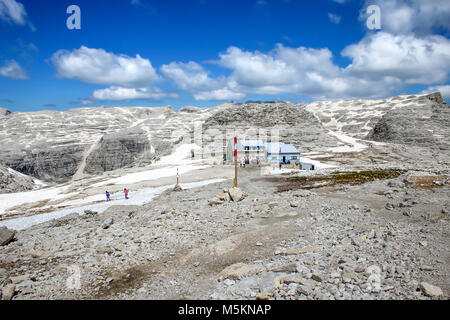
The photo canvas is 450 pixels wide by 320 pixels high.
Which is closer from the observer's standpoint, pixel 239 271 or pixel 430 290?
pixel 430 290

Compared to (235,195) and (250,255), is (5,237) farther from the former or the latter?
(235,195)

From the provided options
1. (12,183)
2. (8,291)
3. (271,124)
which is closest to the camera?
(8,291)

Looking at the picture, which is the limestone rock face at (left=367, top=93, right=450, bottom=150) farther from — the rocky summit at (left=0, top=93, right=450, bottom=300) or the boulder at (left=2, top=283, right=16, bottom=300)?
the boulder at (left=2, top=283, right=16, bottom=300)

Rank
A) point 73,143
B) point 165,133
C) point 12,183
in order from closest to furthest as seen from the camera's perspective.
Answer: point 12,183 < point 73,143 < point 165,133

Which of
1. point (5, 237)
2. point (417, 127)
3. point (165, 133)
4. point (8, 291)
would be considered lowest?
point (5, 237)

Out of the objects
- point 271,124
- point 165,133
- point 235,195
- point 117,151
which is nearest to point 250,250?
point 235,195

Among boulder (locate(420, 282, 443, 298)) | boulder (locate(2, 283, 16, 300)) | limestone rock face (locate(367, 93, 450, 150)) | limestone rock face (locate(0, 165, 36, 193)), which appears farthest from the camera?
limestone rock face (locate(367, 93, 450, 150))

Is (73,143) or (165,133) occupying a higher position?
(165,133)

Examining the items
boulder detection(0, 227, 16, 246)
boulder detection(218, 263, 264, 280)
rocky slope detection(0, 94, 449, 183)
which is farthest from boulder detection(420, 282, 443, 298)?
rocky slope detection(0, 94, 449, 183)

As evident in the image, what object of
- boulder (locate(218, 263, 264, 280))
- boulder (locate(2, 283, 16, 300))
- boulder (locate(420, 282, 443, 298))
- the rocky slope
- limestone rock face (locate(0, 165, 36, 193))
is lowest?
limestone rock face (locate(0, 165, 36, 193))

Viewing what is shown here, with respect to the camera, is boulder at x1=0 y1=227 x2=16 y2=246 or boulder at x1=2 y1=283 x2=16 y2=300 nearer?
boulder at x1=2 y1=283 x2=16 y2=300

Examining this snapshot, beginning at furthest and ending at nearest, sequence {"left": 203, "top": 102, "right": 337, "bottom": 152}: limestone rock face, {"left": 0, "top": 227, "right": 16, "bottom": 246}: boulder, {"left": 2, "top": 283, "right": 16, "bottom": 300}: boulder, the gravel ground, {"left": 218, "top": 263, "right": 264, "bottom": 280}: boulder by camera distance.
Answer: {"left": 203, "top": 102, "right": 337, "bottom": 152}: limestone rock face → {"left": 0, "top": 227, "right": 16, "bottom": 246}: boulder → {"left": 218, "top": 263, "right": 264, "bottom": 280}: boulder → {"left": 2, "top": 283, "right": 16, "bottom": 300}: boulder → the gravel ground

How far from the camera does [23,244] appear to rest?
15164 millimetres

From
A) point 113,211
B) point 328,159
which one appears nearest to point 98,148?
point 328,159
